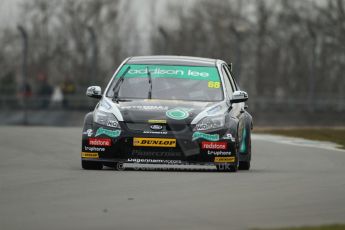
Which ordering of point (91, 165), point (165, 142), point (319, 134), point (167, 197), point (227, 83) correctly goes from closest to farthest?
point (167, 197), point (165, 142), point (91, 165), point (227, 83), point (319, 134)

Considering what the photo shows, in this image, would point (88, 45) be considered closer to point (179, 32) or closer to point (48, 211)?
point (179, 32)

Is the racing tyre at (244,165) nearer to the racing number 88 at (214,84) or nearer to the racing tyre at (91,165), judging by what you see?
the racing number 88 at (214,84)

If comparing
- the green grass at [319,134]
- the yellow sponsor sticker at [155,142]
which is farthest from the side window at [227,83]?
the green grass at [319,134]

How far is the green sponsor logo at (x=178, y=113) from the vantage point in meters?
14.3

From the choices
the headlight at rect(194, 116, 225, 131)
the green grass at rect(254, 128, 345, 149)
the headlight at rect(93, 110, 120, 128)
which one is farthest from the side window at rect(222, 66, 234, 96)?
the green grass at rect(254, 128, 345, 149)

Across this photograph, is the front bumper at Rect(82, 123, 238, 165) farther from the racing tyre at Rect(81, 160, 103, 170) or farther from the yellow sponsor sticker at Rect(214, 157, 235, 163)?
the racing tyre at Rect(81, 160, 103, 170)

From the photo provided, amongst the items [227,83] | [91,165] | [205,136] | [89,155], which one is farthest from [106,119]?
[227,83]

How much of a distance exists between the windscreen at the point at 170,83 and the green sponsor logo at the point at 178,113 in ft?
1.80

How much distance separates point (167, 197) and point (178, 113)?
371 cm

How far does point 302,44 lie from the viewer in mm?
62281

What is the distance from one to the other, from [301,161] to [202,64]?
8.27 ft

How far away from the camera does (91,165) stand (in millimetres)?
14555

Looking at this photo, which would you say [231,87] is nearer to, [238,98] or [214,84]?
[214,84]

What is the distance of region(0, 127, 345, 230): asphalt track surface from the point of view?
29.4 ft
